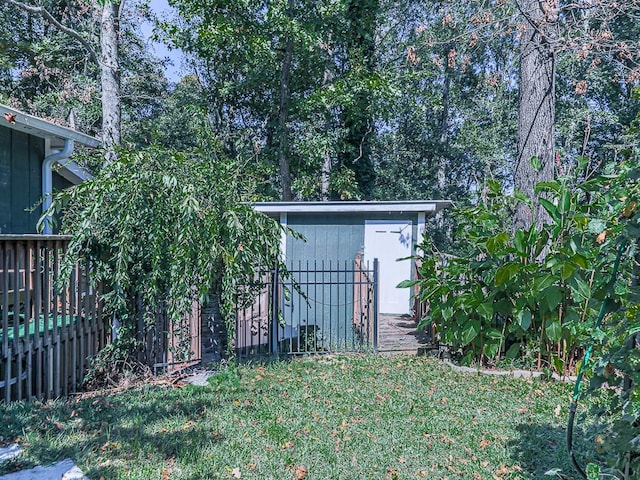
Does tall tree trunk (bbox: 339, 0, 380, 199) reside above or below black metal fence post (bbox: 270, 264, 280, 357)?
above

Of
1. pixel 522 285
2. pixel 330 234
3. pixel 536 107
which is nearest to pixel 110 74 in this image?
pixel 330 234

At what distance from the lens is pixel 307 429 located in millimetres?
3512

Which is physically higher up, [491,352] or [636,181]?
[636,181]

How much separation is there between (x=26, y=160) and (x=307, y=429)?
5637mm

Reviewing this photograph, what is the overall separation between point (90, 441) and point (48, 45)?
587 inches

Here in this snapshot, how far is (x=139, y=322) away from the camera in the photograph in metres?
5.04

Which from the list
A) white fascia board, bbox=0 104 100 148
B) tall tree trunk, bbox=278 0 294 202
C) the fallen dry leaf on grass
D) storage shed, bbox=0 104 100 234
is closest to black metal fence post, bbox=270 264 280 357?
storage shed, bbox=0 104 100 234

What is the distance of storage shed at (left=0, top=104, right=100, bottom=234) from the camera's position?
19.2 ft

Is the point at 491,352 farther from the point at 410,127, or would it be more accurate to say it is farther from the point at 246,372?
the point at 410,127

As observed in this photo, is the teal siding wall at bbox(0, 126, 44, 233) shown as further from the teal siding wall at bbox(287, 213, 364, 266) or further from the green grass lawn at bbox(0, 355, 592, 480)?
the teal siding wall at bbox(287, 213, 364, 266)

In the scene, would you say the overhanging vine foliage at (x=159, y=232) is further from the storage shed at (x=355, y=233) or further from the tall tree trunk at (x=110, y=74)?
the storage shed at (x=355, y=233)

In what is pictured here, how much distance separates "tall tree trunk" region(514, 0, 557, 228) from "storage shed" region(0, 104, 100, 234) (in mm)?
5947

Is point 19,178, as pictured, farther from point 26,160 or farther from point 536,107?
point 536,107

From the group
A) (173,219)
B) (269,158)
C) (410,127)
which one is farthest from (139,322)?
(410,127)
